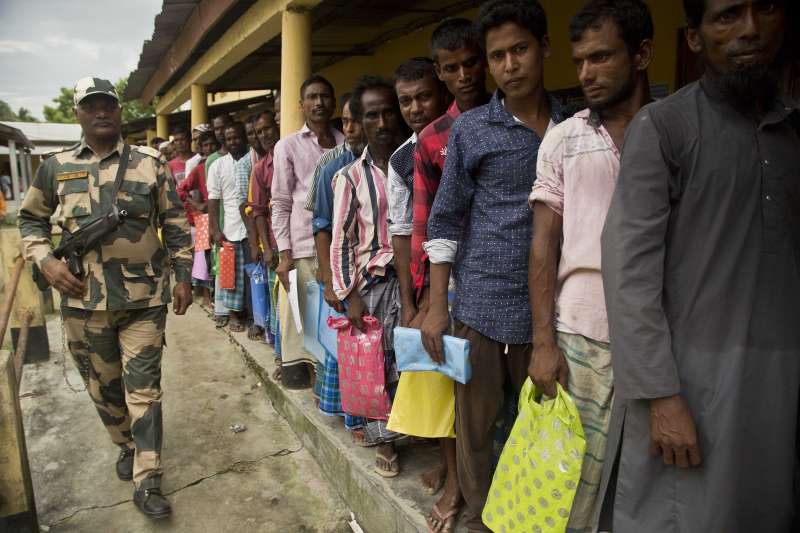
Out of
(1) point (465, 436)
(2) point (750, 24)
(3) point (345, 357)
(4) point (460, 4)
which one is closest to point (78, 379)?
(3) point (345, 357)

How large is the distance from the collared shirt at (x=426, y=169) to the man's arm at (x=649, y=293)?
905 millimetres

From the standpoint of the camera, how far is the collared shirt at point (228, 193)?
5.57 m

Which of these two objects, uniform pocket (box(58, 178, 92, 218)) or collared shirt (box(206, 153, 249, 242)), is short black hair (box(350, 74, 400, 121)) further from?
collared shirt (box(206, 153, 249, 242))

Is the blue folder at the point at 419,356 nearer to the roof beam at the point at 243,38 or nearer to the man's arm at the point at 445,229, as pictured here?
the man's arm at the point at 445,229

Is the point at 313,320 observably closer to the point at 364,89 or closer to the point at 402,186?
the point at 402,186

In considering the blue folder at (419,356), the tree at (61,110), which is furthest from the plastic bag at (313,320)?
the tree at (61,110)

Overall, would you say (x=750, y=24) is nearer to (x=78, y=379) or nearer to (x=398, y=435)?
(x=398, y=435)

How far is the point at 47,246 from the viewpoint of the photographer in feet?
9.92

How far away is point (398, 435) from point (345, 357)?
0.49 metres

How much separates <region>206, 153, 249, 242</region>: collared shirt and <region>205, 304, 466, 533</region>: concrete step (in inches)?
79.6

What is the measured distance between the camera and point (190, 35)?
6.45m

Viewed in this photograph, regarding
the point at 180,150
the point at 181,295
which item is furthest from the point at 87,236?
the point at 180,150

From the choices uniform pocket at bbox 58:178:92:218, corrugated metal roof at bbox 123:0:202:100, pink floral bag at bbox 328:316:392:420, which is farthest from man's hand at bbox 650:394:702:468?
corrugated metal roof at bbox 123:0:202:100

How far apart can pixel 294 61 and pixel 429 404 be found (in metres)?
2.83
